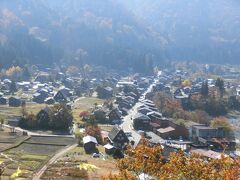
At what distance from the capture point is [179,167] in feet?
41.2

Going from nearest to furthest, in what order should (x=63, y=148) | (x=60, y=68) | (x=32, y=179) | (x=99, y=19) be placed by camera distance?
1. (x=32, y=179)
2. (x=63, y=148)
3. (x=60, y=68)
4. (x=99, y=19)

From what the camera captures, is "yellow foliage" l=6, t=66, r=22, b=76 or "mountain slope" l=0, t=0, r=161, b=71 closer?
"yellow foliage" l=6, t=66, r=22, b=76

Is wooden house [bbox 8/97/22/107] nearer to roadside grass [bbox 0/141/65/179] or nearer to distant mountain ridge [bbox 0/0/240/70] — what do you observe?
roadside grass [bbox 0/141/65/179]

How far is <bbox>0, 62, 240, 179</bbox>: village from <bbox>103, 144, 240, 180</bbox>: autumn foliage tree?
8.76 feet

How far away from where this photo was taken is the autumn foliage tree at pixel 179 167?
1245 centimetres

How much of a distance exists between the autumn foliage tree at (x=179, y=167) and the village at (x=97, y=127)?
2.67m

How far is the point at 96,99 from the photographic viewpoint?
75312 mm

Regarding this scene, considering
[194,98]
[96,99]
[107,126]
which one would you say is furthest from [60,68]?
[107,126]

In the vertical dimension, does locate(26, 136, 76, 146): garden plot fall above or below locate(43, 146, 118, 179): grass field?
below

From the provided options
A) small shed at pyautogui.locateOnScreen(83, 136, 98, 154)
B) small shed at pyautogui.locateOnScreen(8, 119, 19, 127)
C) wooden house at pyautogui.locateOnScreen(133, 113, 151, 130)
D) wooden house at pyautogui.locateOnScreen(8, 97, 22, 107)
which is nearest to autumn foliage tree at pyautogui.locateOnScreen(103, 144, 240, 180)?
small shed at pyautogui.locateOnScreen(83, 136, 98, 154)

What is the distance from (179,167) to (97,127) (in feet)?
104

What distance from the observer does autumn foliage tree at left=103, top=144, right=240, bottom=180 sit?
40.9 ft

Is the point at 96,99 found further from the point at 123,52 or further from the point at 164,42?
the point at 164,42

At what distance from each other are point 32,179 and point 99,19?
149m
